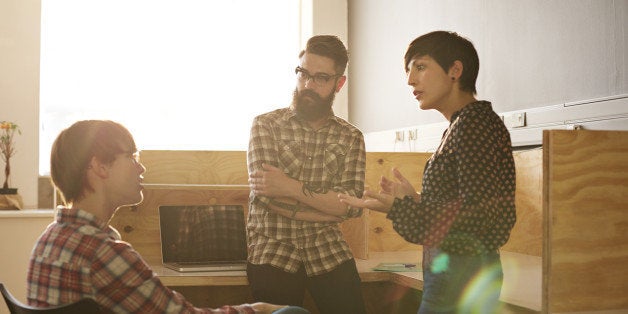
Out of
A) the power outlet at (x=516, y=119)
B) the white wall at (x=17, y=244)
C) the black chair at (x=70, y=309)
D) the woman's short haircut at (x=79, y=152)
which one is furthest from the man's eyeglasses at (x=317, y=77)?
the white wall at (x=17, y=244)

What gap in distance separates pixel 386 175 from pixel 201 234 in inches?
35.4

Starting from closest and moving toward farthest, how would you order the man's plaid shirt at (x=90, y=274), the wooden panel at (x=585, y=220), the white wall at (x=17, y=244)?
the man's plaid shirt at (x=90, y=274) < the wooden panel at (x=585, y=220) < the white wall at (x=17, y=244)

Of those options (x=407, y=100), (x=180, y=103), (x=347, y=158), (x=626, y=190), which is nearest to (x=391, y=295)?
(x=347, y=158)

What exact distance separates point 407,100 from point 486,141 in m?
2.93

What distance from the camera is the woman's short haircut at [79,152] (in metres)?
1.45

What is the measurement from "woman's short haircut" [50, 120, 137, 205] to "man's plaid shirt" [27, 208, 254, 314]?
→ 100 mm

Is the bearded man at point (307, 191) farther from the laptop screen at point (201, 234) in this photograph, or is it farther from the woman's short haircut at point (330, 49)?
the laptop screen at point (201, 234)

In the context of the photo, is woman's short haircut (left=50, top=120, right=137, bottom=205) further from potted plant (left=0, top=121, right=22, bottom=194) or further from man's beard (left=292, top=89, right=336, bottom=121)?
potted plant (left=0, top=121, right=22, bottom=194)

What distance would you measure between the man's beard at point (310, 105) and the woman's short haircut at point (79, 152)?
30.8 inches

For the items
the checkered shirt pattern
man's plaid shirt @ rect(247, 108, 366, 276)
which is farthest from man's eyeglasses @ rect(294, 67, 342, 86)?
the checkered shirt pattern

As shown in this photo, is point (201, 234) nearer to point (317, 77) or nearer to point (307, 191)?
point (307, 191)

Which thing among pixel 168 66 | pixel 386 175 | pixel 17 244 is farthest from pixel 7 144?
pixel 386 175

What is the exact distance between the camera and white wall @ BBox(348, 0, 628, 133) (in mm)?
2578

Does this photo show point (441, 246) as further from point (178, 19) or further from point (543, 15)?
point (178, 19)
